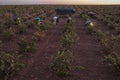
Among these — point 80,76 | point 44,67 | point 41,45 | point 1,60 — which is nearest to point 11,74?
point 1,60

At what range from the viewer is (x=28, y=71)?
7.90 m

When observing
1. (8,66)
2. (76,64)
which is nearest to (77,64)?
(76,64)

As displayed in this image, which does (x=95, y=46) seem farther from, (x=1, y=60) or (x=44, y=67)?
(x=1, y=60)

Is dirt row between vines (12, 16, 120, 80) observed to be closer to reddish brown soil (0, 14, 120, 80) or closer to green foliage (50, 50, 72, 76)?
reddish brown soil (0, 14, 120, 80)

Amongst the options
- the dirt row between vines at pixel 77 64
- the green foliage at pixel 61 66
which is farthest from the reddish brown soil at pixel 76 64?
the green foliage at pixel 61 66

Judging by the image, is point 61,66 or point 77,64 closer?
point 61,66

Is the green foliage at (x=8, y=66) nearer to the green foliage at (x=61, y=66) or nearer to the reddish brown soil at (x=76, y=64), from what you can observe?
the reddish brown soil at (x=76, y=64)

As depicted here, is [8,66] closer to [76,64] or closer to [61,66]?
[61,66]

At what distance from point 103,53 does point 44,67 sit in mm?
3295

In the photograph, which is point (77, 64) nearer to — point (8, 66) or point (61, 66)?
point (61, 66)

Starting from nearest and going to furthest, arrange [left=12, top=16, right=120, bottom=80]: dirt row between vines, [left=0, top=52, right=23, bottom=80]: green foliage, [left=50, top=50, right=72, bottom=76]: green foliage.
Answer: [left=0, top=52, right=23, bottom=80]: green foliage < [left=50, top=50, right=72, bottom=76]: green foliage < [left=12, top=16, right=120, bottom=80]: dirt row between vines

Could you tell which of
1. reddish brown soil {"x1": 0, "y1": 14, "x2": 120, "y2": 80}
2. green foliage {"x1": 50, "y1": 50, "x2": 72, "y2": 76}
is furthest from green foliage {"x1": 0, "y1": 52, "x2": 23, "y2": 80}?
green foliage {"x1": 50, "y1": 50, "x2": 72, "y2": 76}

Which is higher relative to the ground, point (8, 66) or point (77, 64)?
point (8, 66)

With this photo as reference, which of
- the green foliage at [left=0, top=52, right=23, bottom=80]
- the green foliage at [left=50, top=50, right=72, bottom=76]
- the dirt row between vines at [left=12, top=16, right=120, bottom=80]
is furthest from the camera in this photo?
the dirt row between vines at [left=12, top=16, right=120, bottom=80]
